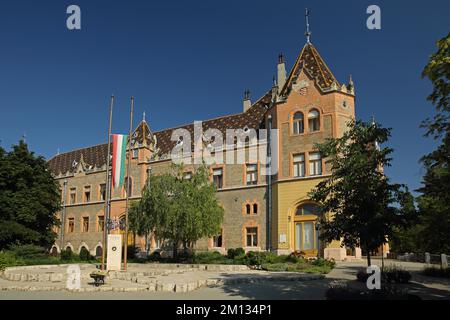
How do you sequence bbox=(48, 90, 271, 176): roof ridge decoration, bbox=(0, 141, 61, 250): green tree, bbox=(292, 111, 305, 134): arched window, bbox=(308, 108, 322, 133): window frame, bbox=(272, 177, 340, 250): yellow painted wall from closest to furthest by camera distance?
bbox=(272, 177, 340, 250): yellow painted wall < bbox=(308, 108, 322, 133): window frame < bbox=(292, 111, 305, 134): arched window < bbox=(0, 141, 61, 250): green tree < bbox=(48, 90, 271, 176): roof ridge decoration

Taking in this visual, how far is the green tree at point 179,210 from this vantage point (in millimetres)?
28703

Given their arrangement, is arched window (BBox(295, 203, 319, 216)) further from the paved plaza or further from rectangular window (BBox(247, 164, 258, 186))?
the paved plaza

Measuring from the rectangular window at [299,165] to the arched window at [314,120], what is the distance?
84.5 inches

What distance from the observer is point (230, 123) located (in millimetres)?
40250

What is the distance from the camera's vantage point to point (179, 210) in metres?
28.7

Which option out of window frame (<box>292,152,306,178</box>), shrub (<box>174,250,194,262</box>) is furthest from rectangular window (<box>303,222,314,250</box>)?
shrub (<box>174,250,194,262</box>)

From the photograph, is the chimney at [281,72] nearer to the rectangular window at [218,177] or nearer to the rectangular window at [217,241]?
the rectangular window at [218,177]

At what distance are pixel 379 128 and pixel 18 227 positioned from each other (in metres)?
30.9

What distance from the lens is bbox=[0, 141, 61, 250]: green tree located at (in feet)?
117

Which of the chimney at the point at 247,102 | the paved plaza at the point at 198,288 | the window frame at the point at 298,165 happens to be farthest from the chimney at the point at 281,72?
the paved plaza at the point at 198,288

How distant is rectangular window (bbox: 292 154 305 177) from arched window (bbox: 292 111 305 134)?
1.90 metres

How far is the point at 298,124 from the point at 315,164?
3431mm

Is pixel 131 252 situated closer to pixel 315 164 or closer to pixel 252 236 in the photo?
pixel 252 236

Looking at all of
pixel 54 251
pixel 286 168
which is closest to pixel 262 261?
pixel 286 168
